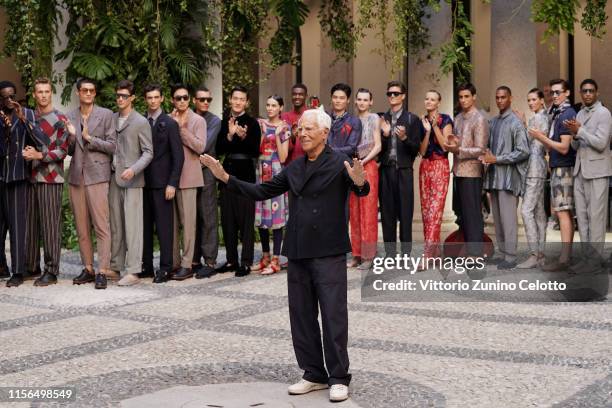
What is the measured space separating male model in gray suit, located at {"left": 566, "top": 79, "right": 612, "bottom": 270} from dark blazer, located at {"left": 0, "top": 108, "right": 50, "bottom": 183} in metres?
5.10

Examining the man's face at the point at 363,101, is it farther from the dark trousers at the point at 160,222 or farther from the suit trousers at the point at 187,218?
the dark trousers at the point at 160,222

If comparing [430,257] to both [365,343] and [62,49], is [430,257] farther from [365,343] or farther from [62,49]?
[62,49]

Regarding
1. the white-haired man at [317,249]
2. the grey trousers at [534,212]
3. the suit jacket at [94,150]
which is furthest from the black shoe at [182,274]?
the white-haired man at [317,249]

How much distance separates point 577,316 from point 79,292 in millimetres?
4508

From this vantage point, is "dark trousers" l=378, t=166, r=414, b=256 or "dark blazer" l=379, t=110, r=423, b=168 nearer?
"dark blazer" l=379, t=110, r=423, b=168

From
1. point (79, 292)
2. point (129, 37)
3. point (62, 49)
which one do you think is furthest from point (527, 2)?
point (79, 292)

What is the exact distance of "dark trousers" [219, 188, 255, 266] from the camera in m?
10.9

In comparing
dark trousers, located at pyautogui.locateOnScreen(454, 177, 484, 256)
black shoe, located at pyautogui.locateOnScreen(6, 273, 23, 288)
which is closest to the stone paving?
black shoe, located at pyautogui.locateOnScreen(6, 273, 23, 288)

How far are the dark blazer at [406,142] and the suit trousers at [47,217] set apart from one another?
3337 millimetres

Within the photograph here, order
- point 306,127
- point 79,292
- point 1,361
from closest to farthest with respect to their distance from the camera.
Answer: point 306,127 → point 1,361 → point 79,292

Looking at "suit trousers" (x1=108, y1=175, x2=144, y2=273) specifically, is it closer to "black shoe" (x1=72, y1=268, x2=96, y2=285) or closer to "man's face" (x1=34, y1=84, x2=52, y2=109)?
"black shoe" (x1=72, y1=268, x2=96, y2=285)

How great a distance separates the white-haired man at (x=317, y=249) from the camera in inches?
228

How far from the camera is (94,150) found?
1016 centimetres

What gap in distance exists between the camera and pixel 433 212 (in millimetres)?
10891
